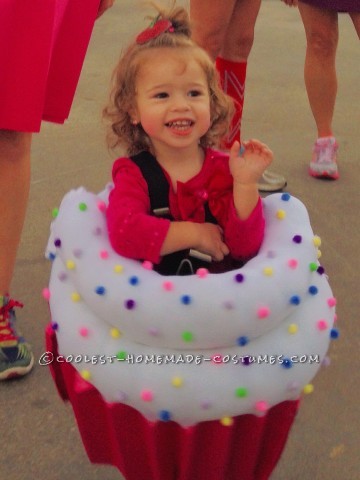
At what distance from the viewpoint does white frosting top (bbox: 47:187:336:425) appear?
0.96 metres

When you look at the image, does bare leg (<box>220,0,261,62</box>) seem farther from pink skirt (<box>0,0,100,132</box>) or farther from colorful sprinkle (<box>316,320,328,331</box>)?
colorful sprinkle (<box>316,320,328,331</box>)

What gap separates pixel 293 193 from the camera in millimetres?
2332

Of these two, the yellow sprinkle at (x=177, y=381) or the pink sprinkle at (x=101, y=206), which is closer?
the yellow sprinkle at (x=177, y=381)

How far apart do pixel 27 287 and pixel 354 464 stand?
92cm

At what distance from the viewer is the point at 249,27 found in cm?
213

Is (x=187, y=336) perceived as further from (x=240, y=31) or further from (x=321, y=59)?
(x=321, y=59)

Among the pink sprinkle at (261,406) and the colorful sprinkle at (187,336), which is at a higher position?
the colorful sprinkle at (187,336)

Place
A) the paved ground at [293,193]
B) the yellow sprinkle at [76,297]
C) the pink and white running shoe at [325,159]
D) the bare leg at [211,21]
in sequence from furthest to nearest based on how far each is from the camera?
the pink and white running shoe at [325,159] → the bare leg at [211,21] → the paved ground at [293,193] → the yellow sprinkle at [76,297]

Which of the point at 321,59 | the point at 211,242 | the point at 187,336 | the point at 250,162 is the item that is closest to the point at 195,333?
the point at 187,336

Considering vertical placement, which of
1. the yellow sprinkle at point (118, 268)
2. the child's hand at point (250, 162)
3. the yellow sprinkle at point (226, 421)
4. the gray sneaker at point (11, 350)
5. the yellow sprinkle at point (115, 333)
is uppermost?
the child's hand at point (250, 162)

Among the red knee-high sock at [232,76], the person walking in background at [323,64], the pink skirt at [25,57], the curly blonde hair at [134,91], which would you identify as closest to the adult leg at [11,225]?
the pink skirt at [25,57]

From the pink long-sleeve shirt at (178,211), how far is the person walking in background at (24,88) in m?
0.25

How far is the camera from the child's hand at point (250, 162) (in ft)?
3.71

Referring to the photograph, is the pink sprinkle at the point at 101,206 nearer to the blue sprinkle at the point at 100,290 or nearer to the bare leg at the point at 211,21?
the blue sprinkle at the point at 100,290
